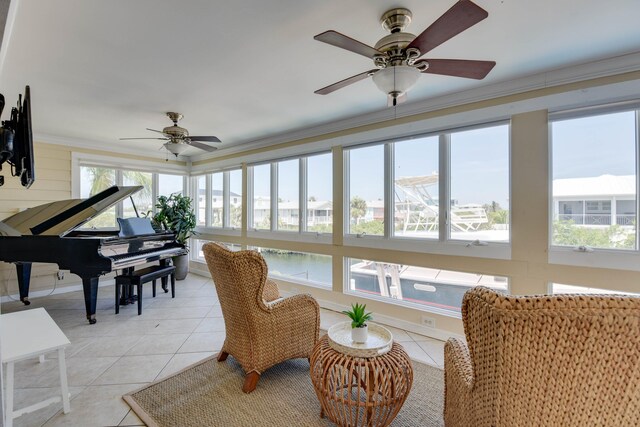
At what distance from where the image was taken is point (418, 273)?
3285mm

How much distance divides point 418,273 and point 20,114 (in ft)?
11.2

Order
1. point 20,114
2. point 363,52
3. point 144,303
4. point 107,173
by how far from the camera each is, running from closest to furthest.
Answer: point 20,114 → point 363,52 → point 144,303 → point 107,173

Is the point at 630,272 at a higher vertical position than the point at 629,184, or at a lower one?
lower

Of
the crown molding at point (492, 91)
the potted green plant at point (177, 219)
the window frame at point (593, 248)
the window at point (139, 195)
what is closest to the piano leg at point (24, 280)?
the window at point (139, 195)

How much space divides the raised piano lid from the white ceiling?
1.05 meters

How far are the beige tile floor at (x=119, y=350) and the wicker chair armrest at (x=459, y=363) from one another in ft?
4.19

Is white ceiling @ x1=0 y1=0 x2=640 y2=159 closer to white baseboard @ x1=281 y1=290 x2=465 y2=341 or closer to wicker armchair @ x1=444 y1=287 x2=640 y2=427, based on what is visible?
wicker armchair @ x1=444 y1=287 x2=640 y2=427

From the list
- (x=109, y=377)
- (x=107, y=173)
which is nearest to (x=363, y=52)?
(x=109, y=377)

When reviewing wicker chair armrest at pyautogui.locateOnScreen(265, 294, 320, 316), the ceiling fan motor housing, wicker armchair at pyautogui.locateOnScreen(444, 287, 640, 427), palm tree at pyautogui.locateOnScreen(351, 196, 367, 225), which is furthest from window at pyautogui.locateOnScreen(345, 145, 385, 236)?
wicker armchair at pyautogui.locateOnScreen(444, 287, 640, 427)

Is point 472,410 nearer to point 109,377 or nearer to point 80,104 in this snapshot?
point 109,377

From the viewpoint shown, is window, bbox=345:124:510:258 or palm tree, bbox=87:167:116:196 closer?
window, bbox=345:124:510:258

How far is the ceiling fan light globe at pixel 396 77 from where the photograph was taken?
1697mm

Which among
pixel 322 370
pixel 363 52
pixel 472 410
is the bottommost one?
pixel 322 370

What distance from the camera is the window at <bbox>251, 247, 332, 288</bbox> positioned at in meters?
4.10
